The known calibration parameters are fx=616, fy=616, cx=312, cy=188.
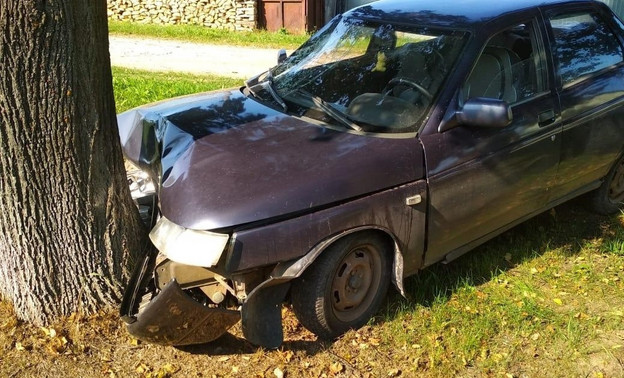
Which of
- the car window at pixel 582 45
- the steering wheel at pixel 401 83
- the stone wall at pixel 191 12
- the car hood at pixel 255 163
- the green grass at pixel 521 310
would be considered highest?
the car window at pixel 582 45

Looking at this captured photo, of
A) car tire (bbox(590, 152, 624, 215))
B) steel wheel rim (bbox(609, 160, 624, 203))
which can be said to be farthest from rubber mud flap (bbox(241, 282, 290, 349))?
steel wheel rim (bbox(609, 160, 624, 203))

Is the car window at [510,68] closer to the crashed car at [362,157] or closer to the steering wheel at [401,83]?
the crashed car at [362,157]

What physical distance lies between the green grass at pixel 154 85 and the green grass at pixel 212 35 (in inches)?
159

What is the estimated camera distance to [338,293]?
347 centimetres

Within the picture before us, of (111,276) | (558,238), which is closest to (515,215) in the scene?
(558,238)

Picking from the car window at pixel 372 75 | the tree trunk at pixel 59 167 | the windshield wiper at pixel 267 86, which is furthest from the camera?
the windshield wiper at pixel 267 86

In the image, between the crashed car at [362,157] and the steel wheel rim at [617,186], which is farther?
the steel wheel rim at [617,186]

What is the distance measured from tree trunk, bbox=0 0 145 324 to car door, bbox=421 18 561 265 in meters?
1.81

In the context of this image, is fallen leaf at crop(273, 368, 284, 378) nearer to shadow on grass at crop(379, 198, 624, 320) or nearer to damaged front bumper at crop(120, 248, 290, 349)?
damaged front bumper at crop(120, 248, 290, 349)

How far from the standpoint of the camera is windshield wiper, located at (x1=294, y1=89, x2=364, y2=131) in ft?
12.1

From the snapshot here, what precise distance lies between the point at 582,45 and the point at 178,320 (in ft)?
11.6

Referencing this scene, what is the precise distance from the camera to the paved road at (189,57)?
10844mm

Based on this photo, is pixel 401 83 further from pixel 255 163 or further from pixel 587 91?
pixel 587 91

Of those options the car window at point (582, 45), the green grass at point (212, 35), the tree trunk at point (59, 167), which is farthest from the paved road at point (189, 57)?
the tree trunk at point (59, 167)
